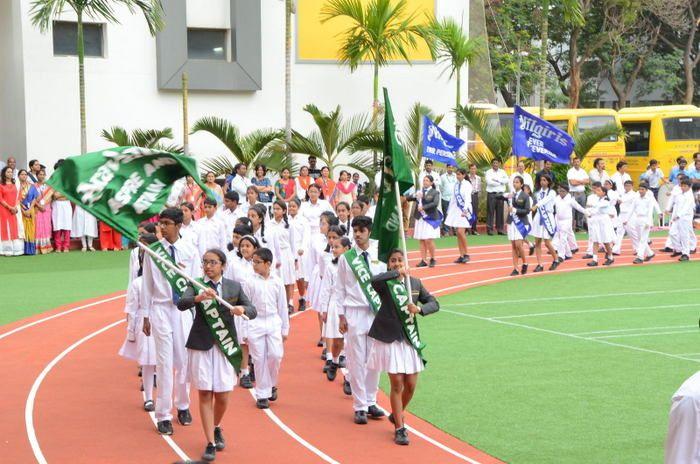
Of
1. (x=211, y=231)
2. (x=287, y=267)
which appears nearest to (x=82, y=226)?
(x=287, y=267)

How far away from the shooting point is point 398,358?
9672 mm

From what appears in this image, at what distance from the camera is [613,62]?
49.6 m

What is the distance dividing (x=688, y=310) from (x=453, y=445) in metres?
8.79

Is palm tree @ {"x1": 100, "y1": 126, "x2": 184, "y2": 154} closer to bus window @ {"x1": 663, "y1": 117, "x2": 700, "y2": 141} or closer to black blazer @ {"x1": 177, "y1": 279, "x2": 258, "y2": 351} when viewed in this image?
black blazer @ {"x1": 177, "y1": 279, "x2": 258, "y2": 351}

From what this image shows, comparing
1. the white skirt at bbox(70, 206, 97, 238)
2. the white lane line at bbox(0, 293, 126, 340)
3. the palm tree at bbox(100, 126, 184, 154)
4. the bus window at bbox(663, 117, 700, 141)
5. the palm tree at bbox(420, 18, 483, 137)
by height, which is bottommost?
the white lane line at bbox(0, 293, 126, 340)

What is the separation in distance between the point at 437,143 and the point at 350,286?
1389 cm

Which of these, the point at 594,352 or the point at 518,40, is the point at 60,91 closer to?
the point at 594,352

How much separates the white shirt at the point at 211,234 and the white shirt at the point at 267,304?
4.34 m

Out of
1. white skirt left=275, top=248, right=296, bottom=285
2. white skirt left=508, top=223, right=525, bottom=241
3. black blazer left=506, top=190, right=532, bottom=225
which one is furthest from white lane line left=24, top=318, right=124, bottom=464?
black blazer left=506, top=190, right=532, bottom=225

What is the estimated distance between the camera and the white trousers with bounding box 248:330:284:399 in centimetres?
1088

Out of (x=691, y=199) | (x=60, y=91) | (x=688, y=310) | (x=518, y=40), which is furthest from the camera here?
(x=518, y=40)

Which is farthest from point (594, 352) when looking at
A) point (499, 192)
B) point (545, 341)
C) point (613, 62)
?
point (613, 62)

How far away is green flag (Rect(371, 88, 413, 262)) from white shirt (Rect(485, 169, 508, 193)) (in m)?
18.6

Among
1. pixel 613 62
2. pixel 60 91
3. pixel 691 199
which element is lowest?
pixel 691 199
